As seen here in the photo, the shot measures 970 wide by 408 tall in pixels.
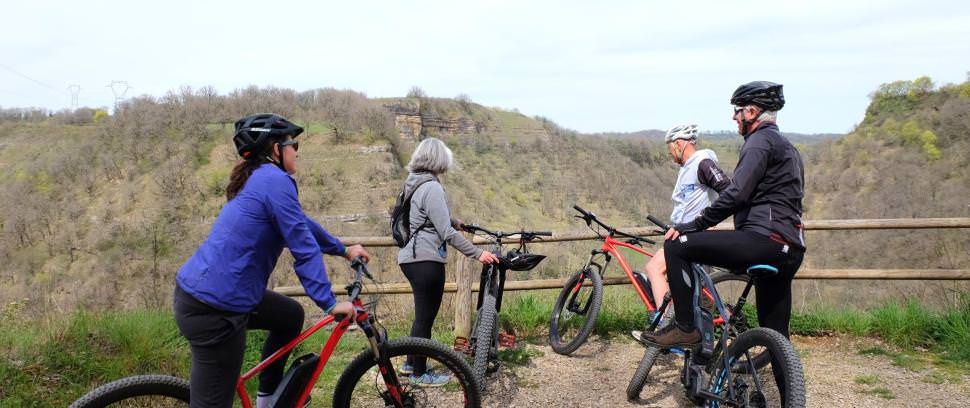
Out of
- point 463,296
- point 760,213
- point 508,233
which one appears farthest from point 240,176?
point 463,296

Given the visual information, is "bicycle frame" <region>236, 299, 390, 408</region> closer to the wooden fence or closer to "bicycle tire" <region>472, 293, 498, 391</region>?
"bicycle tire" <region>472, 293, 498, 391</region>

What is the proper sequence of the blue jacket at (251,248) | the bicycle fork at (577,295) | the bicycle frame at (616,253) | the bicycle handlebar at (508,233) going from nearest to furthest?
the blue jacket at (251,248)
the bicycle handlebar at (508,233)
the bicycle frame at (616,253)
the bicycle fork at (577,295)

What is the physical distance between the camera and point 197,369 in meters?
2.46

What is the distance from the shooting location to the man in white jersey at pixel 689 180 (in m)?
4.04

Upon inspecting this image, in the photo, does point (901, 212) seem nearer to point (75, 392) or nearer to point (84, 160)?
point (75, 392)

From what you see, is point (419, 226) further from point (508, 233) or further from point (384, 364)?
point (384, 364)

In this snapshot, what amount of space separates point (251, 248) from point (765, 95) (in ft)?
9.50

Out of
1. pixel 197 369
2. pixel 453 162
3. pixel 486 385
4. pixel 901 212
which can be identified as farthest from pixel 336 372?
pixel 901 212

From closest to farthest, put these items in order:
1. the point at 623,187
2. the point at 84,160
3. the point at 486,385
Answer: the point at 486,385, the point at 84,160, the point at 623,187

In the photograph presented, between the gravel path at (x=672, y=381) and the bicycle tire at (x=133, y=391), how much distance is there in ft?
7.34

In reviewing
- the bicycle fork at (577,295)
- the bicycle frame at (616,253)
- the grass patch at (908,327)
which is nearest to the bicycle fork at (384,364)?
the bicycle frame at (616,253)

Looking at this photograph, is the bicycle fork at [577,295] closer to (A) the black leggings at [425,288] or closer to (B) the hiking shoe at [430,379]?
(A) the black leggings at [425,288]

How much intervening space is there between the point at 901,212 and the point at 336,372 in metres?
36.2

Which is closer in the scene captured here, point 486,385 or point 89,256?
point 486,385
